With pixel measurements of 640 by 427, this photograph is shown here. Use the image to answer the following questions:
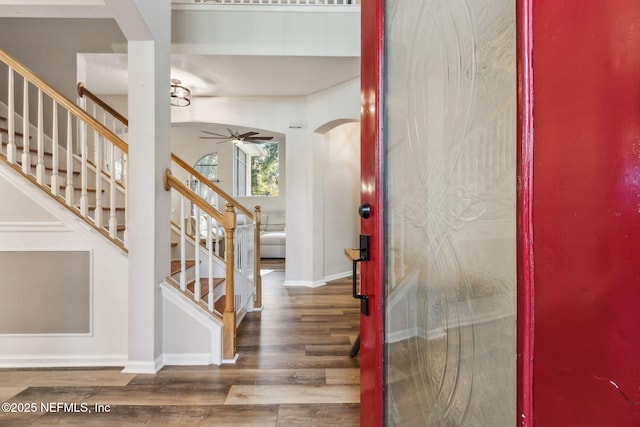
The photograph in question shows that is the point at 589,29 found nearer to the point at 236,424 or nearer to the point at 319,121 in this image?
the point at 236,424

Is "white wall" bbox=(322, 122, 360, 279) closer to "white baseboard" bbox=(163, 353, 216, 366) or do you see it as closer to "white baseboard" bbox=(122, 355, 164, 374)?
"white baseboard" bbox=(163, 353, 216, 366)

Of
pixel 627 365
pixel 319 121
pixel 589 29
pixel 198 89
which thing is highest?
pixel 198 89

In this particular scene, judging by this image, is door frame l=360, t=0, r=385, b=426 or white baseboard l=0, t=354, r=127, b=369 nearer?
door frame l=360, t=0, r=385, b=426

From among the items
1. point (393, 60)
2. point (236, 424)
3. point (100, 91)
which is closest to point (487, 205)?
point (393, 60)

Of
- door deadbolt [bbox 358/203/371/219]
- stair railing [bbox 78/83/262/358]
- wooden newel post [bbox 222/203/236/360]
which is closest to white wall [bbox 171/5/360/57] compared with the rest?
stair railing [bbox 78/83/262/358]

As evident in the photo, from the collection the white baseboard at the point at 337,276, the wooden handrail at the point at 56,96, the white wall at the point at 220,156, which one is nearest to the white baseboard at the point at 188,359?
the wooden handrail at the point at 56,96

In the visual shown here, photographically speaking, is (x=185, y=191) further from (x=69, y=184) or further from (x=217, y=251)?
(x=217, y=251)

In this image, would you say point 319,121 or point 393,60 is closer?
point 393,60

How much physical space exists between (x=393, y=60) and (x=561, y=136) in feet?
1.88

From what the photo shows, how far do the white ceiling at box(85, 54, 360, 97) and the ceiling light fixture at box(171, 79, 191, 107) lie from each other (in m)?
0.08

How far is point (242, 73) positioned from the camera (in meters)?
3.93

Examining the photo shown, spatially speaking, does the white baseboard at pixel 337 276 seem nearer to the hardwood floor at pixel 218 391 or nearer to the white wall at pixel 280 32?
the hardwood floor at pixel 218 391

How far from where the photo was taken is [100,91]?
4.68 m

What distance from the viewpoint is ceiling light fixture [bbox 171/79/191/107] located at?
414cm
